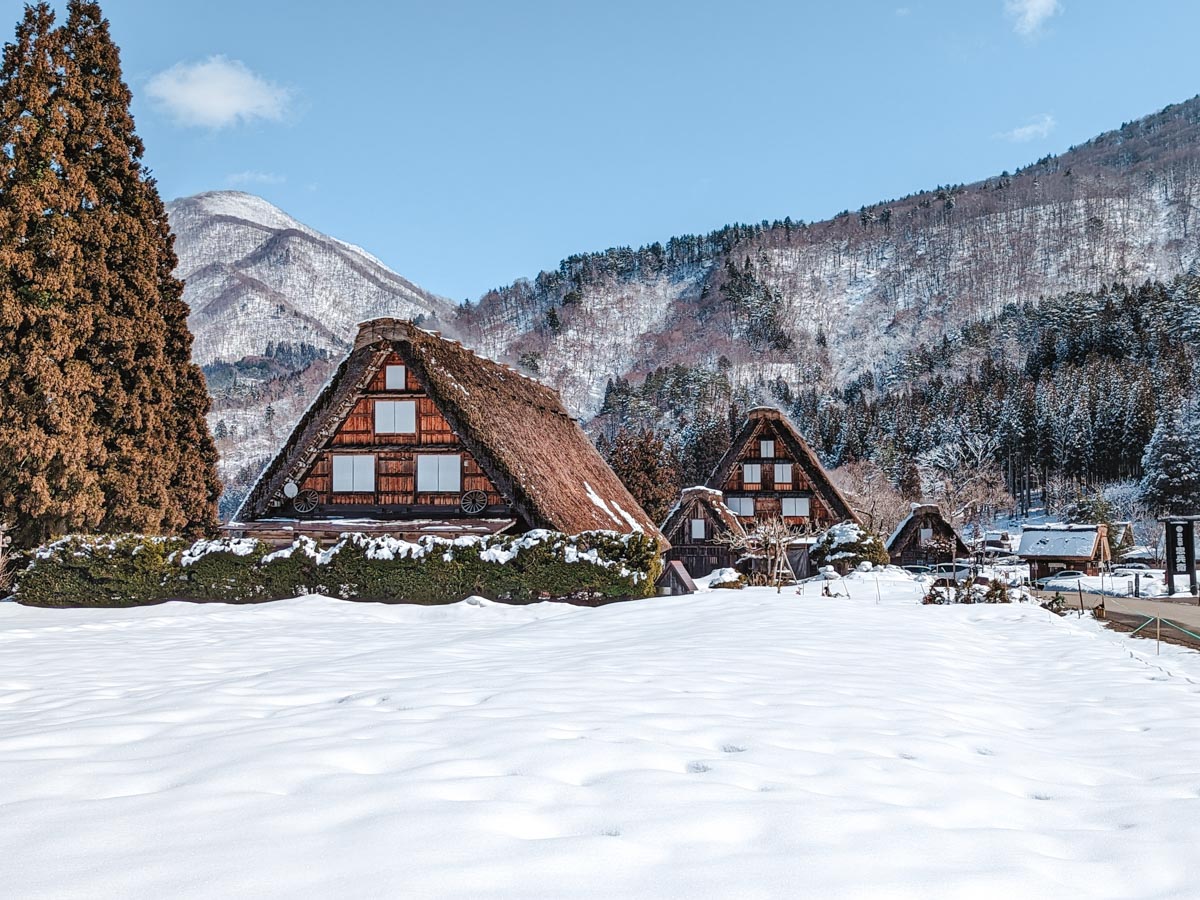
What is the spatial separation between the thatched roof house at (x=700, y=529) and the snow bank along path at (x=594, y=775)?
26119 millimetres

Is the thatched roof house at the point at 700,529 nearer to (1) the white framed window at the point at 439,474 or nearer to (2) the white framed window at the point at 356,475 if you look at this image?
(1) the white framed window at the point at 439,474

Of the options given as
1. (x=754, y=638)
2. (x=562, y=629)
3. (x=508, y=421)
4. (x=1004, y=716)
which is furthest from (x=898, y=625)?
(x=508, y=421)

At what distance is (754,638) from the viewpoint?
9.80 metres

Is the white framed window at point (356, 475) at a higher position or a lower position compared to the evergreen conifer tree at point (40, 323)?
lower

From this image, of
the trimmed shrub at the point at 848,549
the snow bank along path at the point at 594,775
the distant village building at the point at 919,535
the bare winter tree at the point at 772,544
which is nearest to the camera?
the snow bank along path at the point at 594,775

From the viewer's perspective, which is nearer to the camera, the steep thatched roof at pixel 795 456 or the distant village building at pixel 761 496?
the distant village building at pixel 761 496

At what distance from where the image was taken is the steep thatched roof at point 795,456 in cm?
3625

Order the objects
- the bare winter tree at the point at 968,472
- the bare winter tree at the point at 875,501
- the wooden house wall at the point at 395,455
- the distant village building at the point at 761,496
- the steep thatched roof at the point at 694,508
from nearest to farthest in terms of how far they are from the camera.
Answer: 1. the wooden house wall at the point at 395,455
2. the steep thatched roof at the point at 694,508
3. the distant village building at the point at 761,496
4. the bare winter tree at the point at 875,501
5. the bare winter tree at the point at 968,472

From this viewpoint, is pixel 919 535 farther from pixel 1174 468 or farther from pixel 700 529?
pixel 1174 468

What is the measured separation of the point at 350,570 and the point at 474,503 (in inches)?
210

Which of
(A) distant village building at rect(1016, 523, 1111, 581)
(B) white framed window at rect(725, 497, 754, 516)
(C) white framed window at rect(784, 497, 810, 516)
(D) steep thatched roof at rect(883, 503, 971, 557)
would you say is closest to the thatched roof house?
(B) white framed window at rect(725, 497, 754, 516)

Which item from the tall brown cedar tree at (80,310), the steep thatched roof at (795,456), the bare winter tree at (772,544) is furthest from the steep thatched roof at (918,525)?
the tall brown cedar tree at (80,310)

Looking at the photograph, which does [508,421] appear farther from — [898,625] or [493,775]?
[493,775]

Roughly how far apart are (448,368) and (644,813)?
61.5 feet
